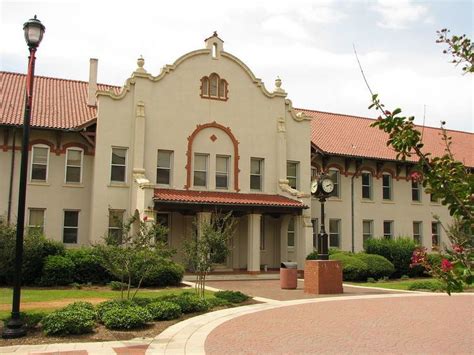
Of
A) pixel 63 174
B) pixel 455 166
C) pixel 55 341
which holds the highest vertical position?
pixel 63 174

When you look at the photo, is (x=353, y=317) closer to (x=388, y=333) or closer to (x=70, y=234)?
(x=388, y=333)

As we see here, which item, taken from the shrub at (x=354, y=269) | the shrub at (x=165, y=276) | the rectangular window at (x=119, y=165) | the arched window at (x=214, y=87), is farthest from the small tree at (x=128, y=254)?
the arched window at (x=214, y=87)

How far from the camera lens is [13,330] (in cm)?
998

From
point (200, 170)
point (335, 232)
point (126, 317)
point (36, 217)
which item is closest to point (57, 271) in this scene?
point (36, 217)

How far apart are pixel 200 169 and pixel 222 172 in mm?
1268

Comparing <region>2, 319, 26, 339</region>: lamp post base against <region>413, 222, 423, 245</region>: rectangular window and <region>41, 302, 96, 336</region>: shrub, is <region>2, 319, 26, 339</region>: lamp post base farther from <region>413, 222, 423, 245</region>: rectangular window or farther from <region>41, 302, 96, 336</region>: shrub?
<region>413, 222, 423, 245</region>: rectangular window

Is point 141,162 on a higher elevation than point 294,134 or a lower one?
lower

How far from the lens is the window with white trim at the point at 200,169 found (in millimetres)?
27188

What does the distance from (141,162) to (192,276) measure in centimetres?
627

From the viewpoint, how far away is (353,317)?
13086mm

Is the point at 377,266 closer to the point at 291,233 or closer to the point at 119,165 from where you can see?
the point at 291,233

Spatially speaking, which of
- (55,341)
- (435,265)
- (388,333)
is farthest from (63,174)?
(435,265)

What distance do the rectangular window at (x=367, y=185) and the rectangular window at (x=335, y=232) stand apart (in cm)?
288

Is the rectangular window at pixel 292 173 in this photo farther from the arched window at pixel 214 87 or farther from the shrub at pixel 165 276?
the shrub at pixel 165 276
